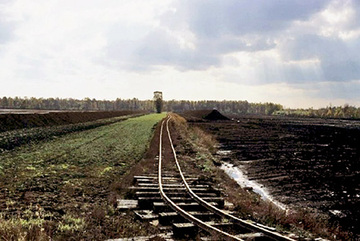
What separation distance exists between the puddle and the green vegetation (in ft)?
17.9

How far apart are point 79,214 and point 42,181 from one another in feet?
14.9

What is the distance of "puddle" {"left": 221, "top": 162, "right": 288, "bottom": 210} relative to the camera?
497 inches

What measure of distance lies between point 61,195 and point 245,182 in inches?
357

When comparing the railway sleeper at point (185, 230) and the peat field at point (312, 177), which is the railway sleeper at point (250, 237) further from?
the peat field at point (312, 177)

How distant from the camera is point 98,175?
44.3 feet

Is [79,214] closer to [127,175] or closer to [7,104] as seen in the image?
[127,175]

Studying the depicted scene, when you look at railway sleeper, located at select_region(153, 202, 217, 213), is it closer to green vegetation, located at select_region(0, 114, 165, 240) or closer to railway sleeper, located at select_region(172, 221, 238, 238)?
green vegetation, located at select_region(0, 114, 165, 240)

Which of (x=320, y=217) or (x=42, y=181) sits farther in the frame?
(x=42, y=181)

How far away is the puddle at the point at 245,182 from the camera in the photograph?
12633mm

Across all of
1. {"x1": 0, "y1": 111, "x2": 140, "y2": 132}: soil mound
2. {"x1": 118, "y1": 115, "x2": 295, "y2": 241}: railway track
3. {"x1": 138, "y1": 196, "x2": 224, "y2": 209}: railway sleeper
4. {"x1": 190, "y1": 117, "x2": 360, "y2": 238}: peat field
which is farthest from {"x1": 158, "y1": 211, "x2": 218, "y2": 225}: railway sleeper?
{"x1": 0, "y1": 111, "x2": 140, "y2": 132}: soil mound

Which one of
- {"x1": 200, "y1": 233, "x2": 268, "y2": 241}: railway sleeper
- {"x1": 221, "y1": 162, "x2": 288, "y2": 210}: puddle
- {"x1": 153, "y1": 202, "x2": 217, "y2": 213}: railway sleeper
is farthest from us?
{"x1": 221, "y1": 162, "x2": 288, "y2": 210}: puddle

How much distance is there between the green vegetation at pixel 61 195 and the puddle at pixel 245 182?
17.9 feet

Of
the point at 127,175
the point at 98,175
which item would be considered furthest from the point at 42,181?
the point at 127,175

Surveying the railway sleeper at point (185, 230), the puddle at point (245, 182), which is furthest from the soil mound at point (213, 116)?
the railway sleeper at point (185, 230)
